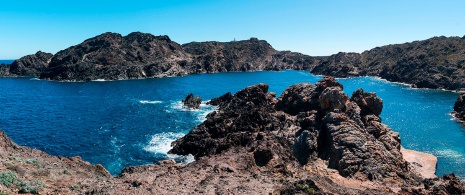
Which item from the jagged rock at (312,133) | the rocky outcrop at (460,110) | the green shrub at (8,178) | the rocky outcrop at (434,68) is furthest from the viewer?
the rocky outcrop at (434,68)

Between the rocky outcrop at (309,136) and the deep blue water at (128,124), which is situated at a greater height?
the rocky outcrop at (309,136)

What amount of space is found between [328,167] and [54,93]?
110 meters

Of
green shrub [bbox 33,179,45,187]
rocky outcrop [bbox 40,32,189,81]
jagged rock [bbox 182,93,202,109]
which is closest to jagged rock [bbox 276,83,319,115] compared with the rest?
jagged rock [bbox 182,93,202,109]

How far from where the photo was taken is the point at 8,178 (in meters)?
20.3

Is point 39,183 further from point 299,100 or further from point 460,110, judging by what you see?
point 460,110

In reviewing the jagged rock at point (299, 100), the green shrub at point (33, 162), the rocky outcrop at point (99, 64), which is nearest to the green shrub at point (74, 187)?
the green shrub at point (33, 162)

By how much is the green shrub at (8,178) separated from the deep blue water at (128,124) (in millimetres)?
24492

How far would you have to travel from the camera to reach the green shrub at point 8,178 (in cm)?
1977

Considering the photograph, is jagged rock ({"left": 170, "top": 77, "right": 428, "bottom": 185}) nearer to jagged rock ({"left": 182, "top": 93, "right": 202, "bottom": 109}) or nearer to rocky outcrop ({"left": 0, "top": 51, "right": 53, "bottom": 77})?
jagged rock ({"left": 182, "top": 93, "right": 202, "bottom": 109})

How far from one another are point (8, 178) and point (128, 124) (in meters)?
52.5

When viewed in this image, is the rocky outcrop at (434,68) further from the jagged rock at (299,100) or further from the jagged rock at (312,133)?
the jagged rock at (312,133)

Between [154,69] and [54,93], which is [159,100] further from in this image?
[154,69]

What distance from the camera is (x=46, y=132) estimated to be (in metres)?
63.8

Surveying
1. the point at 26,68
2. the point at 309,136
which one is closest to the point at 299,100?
the point at 309,136
